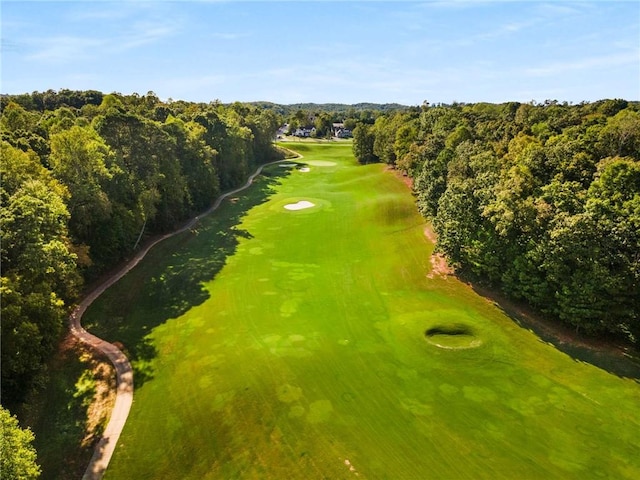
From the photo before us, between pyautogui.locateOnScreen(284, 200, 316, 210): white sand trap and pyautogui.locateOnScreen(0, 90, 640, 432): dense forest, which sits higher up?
pyautogui.locateOnScreen(0, 90, 640, 432): dense forest

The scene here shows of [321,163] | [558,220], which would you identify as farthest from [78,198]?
[321,163]

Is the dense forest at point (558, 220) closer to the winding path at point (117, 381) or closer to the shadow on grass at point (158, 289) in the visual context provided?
the shadow on grass at point (158, 289)

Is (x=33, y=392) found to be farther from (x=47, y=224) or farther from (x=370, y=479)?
(x=370, y=479)

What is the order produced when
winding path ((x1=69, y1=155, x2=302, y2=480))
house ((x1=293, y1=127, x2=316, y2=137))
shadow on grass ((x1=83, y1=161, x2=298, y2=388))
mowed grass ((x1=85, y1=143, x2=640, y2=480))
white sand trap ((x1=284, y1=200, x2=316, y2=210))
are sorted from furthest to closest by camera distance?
house ((x1=293, y1=127, x2=316, y2=137)) < white sand trap ((x1=284, y1=200, x2=316, y2=210)) < shadow on grass ((x1=83, y1=161, x2=298, y2=388)) < winding path ((x1=69, y1=155, x2=302, y2=480)) < mowed grass ((x1=85, y1=143, x2=640, y2=480))

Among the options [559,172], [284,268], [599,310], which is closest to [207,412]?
[284,268]

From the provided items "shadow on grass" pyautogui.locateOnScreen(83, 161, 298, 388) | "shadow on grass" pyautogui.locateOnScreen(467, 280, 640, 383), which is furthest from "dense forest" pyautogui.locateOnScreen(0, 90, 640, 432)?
"shadow on grass" pyautogui.locateOnScreen(83, 161, 298, 388)

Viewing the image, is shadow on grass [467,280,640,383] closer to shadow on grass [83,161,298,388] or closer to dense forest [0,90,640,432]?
dense forest [0,90,640,432]
